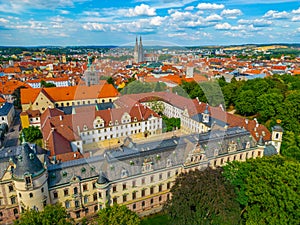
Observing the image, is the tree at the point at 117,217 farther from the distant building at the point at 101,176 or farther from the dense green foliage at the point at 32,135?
the dense green foliage at the point at 32,135

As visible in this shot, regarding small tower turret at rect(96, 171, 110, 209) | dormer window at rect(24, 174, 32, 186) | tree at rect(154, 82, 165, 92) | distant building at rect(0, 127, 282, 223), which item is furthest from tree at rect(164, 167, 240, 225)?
tree at rect(154, 82, 165, 92)

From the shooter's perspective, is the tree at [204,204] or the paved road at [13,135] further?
the paved road at [13,135]

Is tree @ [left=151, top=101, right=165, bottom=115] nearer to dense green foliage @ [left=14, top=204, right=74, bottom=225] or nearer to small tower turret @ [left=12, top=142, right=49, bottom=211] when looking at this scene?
small tower turret @ [left=12, top=142, right=49, bottom=211]

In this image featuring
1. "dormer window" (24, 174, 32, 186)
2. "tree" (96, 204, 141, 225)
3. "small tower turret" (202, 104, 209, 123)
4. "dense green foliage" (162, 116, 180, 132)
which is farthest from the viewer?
"dense green foliage" (162, 116, 180, 132)

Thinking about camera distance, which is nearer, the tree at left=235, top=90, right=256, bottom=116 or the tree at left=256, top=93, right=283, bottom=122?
the tree at left=256, top=93, right=283, bottom=122

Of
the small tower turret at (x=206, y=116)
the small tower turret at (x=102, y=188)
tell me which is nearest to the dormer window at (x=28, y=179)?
the small tower turret at (x=102, y=188)

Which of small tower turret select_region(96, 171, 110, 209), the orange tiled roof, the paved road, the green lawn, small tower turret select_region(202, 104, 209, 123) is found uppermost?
the orange tiled roof

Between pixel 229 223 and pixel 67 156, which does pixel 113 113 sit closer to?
pixel 67 156
